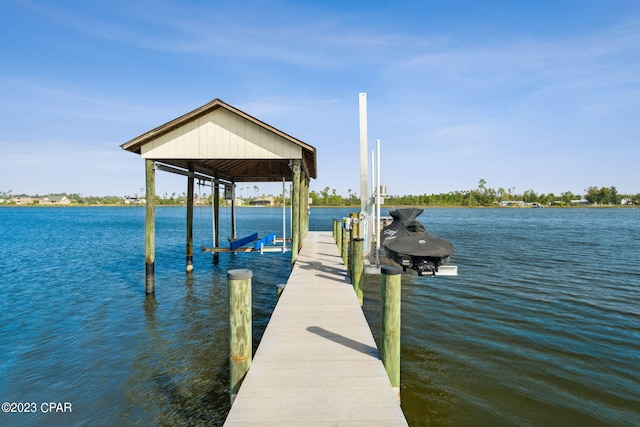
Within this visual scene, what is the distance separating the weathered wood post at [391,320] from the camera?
4.93 metres

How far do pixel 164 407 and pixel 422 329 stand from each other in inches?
259

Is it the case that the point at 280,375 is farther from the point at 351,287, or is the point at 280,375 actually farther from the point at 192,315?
the point at 192,315

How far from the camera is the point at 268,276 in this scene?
16953mm

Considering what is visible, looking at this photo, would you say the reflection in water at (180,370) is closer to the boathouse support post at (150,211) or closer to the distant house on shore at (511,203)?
the boathouse support post at (150,211)

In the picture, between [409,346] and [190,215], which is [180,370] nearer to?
[409,346]

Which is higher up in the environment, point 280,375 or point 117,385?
point 280,375

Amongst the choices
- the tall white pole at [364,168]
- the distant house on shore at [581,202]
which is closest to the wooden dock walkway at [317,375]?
the tall white pole at [364,168]

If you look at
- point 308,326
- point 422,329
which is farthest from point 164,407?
point 422,329

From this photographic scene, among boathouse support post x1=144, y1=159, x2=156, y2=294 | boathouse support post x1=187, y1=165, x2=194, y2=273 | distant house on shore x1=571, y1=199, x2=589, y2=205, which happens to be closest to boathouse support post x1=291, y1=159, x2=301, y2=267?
boathouse support post x1=144, y1=159, x2=156, y2=294

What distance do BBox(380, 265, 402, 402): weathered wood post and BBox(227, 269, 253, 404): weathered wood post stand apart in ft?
6.28

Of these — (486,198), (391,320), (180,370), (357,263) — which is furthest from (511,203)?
(180,370)

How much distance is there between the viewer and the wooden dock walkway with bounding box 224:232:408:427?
358 centimetres

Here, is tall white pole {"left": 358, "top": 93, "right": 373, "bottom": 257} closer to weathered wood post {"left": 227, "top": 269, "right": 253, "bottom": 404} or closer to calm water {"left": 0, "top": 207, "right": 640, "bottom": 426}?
calm water {"left": 0, "top": 207, "right": 640, "bottom": 426}

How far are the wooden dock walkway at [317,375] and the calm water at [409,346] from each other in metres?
1.64
